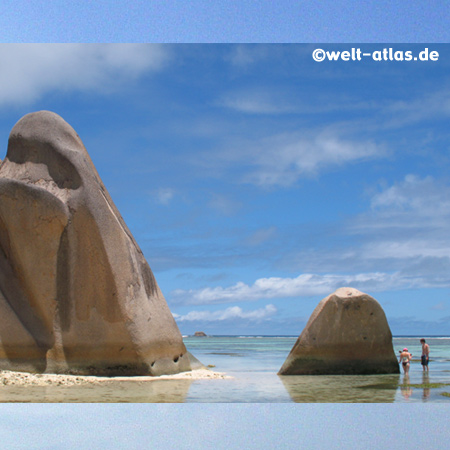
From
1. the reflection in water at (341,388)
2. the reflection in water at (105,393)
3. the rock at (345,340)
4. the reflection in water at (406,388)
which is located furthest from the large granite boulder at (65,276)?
the reflection in water at (406,388)

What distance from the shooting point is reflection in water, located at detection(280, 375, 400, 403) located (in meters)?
8.52

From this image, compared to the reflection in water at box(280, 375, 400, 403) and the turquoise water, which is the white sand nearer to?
the turquoise water

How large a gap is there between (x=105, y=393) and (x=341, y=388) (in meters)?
3.75

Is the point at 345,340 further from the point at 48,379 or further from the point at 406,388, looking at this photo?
the point at 48,379

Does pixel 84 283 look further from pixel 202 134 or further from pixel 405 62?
pixel 405 62

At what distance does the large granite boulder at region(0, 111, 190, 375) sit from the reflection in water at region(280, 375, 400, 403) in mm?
2498

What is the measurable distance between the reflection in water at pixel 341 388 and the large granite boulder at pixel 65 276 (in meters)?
2.50

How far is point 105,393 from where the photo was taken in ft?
28.5

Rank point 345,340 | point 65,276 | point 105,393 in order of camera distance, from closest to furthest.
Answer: point 105,393 → point 65,276 → point 345,340

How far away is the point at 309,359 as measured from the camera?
12.3m

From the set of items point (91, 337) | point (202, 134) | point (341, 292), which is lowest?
point (91, 337)

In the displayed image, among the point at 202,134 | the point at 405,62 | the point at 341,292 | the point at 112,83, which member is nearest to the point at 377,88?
the point at 405,62

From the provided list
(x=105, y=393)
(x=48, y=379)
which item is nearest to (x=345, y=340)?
(x=105, y=393)

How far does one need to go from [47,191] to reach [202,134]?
9.86ft
